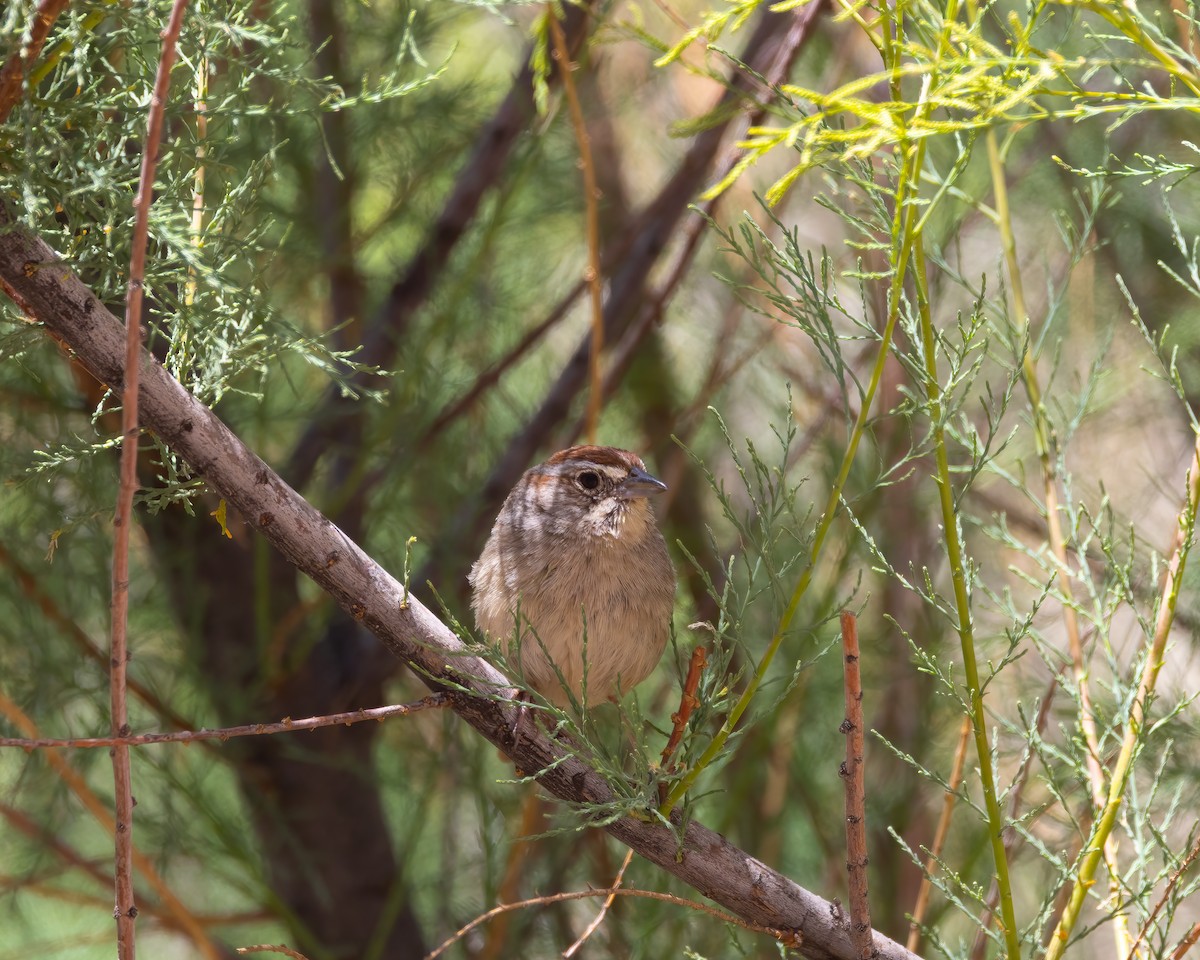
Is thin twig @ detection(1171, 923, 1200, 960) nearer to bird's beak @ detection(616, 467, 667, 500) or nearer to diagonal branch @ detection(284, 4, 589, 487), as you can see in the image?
bird's beak @ detection(616, 467, 667, 500)

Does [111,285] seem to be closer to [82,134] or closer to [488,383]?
[82,134]

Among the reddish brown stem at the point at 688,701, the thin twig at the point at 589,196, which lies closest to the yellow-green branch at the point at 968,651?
the reddish brown stem at the point at 688,701

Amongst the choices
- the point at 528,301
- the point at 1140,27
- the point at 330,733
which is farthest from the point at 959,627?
the point at 528,301

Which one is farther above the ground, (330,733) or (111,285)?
(111,285)

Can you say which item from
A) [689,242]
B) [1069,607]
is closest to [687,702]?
[1069,607]

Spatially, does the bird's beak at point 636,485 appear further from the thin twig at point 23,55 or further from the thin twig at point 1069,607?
the thin twig at point 23,55

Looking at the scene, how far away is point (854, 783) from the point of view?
73.4 inches

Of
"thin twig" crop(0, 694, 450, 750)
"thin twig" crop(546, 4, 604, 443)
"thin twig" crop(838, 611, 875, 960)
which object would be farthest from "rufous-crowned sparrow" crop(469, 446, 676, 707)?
"thin twig" crop(838, 611, 875, 960)

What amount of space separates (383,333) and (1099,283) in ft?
9.38

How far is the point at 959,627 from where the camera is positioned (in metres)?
1.88

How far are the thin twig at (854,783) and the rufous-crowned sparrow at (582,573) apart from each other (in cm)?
126

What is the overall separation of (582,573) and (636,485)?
32cm

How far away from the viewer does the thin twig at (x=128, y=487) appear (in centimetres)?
149

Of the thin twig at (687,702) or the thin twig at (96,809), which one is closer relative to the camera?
the thin twig at (687,702)
